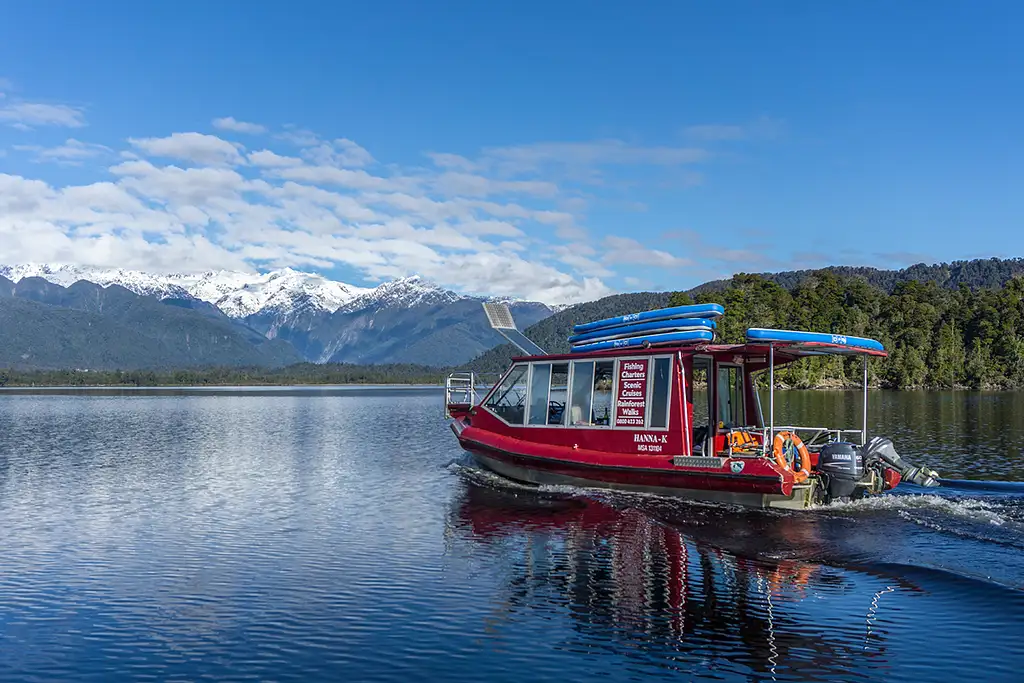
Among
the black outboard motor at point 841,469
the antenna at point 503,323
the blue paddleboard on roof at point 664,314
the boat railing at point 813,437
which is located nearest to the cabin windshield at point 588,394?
the blue paddleboard on roof at point 664,314

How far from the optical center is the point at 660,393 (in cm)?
2108

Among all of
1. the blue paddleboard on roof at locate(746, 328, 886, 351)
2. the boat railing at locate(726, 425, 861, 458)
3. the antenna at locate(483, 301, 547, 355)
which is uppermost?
the antenna at locate(483, 301, 547, 355)

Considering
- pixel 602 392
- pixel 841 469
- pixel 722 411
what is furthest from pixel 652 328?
pixel 841 469

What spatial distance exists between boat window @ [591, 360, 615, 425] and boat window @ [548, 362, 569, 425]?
A: 0.96 meters

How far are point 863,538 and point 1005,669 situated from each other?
6372mm

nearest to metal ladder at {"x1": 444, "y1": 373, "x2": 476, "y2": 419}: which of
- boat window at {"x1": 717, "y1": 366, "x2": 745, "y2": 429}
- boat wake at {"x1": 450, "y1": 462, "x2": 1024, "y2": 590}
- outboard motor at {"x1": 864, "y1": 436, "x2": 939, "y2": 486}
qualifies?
boat wake at {"x1": 450, "y1": 462, "x2": 1024, "y2": 590}

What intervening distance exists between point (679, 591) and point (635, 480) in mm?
8024

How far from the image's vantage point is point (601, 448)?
73.5ft

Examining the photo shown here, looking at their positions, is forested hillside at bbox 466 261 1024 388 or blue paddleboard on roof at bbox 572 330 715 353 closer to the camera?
blue paddleboard on roof at bbox 572 330 715 353

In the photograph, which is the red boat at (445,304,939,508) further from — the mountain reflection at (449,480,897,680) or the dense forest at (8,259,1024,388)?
the dense forest at (8,259,1024,388)

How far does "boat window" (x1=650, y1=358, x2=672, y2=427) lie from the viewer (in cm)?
2092

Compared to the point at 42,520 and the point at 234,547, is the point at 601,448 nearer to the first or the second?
the point at 234,547

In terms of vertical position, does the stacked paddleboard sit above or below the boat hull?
above

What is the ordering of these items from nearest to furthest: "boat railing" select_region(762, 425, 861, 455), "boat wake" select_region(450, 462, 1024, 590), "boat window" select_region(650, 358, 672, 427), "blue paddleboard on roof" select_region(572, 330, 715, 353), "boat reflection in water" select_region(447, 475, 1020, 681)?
"boat reflection in water" select_region(447, 475, 1020, 681) < "boat wake" select_region(450, 462, 1024, 590) < "boat railing" select_region(762, 425, 861, 455) < "blue paddleboard on roof" select_region(572, 330, 715, 353) < "boat window" select_region(650, 358, 672, 427)
